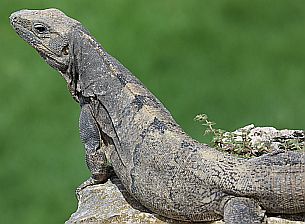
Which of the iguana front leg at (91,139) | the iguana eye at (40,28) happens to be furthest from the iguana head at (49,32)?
the iguana front leg at (91,139)

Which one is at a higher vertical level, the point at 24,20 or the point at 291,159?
the point at 24,20

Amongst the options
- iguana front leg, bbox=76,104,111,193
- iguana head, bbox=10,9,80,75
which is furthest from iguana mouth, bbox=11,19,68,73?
iguana front leg, bbox=76,104,111,193

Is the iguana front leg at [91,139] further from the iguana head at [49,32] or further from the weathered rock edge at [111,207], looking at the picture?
the iguana head at [49,32]

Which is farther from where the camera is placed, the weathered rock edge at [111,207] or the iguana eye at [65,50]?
the iguana eye at [65,50]

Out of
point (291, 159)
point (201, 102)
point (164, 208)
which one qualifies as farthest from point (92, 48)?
point (201, 102)

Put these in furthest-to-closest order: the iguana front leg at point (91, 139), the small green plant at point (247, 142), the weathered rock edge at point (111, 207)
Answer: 1. the small green plant at point (247, 142)
2. the iguana front leg at point (91, 139)
3. the weathered rock edge at point (111, 207)

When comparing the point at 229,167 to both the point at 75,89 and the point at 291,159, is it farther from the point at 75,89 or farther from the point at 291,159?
the point at 75,89

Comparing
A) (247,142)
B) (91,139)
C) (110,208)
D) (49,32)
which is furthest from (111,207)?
(49,32)
